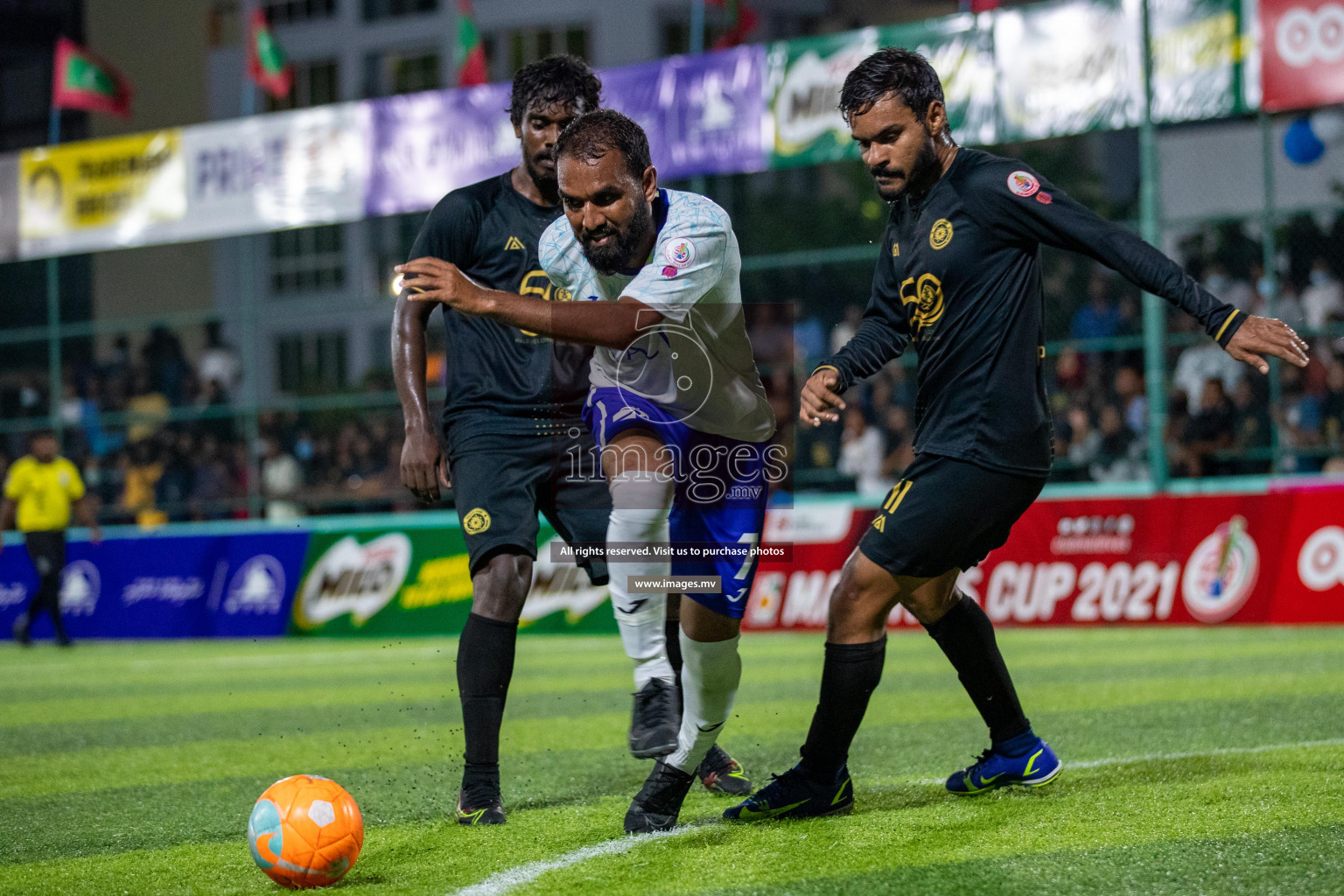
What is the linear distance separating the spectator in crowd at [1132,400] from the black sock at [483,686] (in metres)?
9.63

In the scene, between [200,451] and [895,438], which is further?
[200,451]

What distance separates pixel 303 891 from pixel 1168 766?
2.92 meters

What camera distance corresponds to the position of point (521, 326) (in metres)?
3.77

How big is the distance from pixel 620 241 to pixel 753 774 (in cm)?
216

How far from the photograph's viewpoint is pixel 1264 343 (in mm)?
3637

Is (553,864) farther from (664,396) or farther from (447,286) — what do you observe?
(447,286)

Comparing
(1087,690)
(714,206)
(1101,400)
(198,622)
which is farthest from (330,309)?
(714,206)

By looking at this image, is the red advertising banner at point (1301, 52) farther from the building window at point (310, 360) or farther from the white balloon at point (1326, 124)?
the building window at point (310, 360)

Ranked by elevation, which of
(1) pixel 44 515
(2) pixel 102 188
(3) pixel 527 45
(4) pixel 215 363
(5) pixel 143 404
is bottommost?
(1) pixel 44 515

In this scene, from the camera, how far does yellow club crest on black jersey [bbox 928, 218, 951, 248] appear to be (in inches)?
161

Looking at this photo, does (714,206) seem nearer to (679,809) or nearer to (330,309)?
(679,809)

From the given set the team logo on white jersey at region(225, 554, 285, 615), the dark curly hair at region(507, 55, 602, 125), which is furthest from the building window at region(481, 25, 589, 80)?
the dark curly hair at region(507, 55, 602, 125)

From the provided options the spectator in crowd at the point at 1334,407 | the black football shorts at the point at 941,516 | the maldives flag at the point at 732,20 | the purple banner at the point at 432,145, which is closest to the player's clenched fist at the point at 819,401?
the black football shorts at the point at 941,516

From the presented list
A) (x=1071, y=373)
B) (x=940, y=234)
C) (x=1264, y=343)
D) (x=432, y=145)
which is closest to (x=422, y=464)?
(x=940, y=234)
